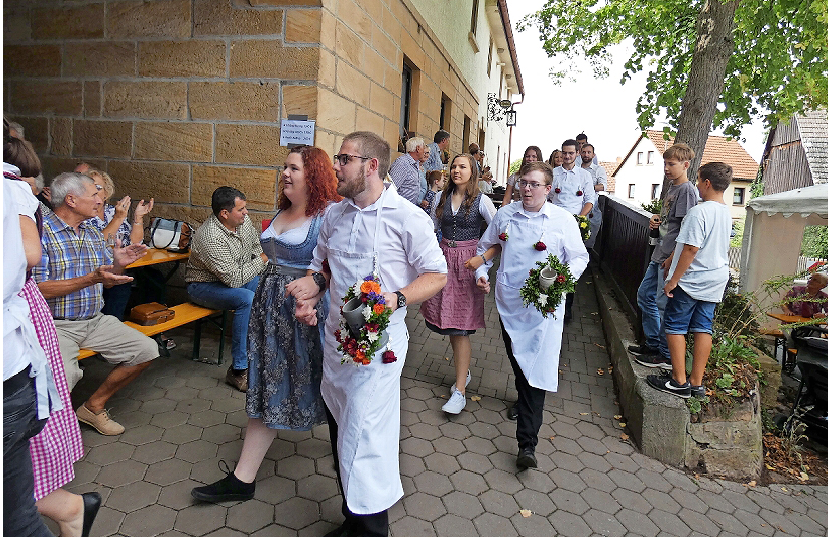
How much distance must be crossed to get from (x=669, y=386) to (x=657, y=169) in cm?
4460

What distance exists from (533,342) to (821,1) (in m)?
6.41

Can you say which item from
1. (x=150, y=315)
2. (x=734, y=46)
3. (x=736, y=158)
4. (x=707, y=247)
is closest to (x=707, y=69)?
(x=734, y=46)

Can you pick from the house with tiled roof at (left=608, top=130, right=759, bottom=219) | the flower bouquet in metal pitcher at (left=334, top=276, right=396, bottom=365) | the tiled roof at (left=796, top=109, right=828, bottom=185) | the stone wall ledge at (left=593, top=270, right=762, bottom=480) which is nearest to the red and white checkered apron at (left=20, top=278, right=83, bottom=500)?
the flower bouquet in metal pitcher at (left=334, top=276, right=396, bottom=365)

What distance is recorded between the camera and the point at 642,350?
16.3 ft

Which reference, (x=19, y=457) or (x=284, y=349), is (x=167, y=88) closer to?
(x=284, y=349)

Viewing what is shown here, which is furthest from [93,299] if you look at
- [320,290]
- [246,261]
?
[320,290]

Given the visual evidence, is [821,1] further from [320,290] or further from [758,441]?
[320,290]

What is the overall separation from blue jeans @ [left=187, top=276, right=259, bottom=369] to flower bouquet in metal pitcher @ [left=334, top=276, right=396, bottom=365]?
2.43 metres

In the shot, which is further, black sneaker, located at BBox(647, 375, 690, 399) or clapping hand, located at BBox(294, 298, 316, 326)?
black sneaker, located at BBox(647, 375, 690, 399)

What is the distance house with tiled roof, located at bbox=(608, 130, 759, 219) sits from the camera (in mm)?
37406

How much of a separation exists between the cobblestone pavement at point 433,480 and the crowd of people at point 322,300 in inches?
7.5

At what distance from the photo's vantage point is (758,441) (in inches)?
160

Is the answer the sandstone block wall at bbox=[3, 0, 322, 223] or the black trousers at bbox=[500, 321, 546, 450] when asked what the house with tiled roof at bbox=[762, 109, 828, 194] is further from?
the black trousers at bbox=[500, 321, 546, 450]

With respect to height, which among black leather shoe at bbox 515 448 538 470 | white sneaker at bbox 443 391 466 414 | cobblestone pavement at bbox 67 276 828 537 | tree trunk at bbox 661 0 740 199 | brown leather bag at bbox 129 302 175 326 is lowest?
cobblestone pavement at bbox 67 276 828 537
